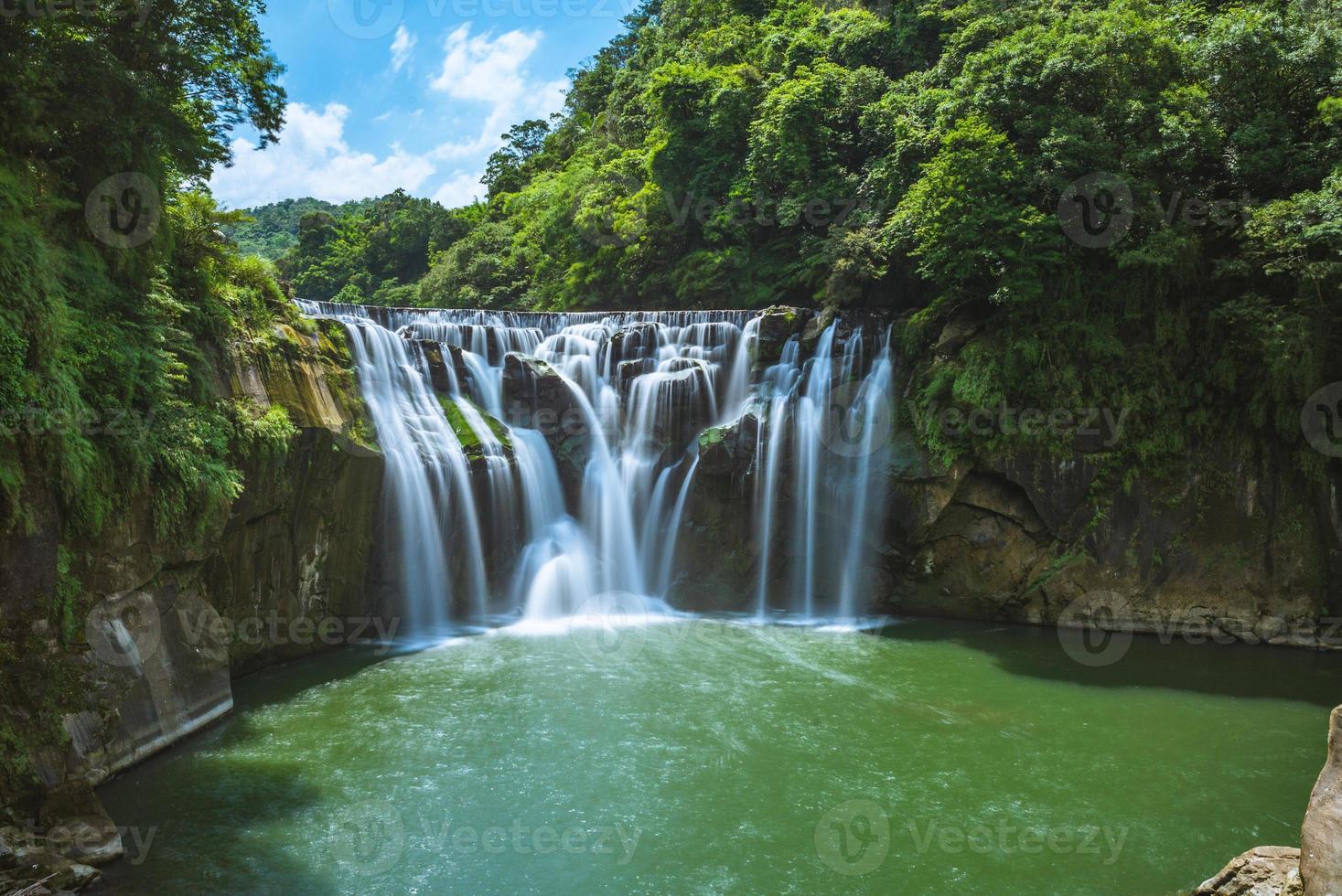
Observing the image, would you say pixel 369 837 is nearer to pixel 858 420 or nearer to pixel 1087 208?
pixel 858 420

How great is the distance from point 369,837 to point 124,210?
727 centimetres

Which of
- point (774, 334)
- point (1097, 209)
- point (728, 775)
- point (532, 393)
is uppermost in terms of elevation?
point (1097, 209)

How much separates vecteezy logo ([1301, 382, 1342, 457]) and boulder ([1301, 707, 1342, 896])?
33.7ft

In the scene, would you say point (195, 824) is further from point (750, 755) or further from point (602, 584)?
point (602, 584)

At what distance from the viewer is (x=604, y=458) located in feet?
52.5

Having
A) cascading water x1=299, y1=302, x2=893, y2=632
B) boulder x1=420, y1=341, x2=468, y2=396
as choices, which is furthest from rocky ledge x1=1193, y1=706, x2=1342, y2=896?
boulder x1=420, y1=341, x2=468, y2=396

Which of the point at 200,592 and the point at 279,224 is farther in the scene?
the point at 279,224

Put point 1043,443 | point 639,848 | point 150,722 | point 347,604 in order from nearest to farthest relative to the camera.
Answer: point 639,848 < point 150,722 < point 347,604 < point 1043,443

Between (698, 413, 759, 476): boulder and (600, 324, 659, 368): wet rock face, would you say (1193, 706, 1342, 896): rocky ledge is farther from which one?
(600, 324, 659, 368): wet rock face

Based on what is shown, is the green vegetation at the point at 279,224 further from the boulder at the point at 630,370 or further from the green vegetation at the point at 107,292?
the green vegetation at the point at 107,292

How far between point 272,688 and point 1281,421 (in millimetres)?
16386

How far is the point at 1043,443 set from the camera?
13.8m

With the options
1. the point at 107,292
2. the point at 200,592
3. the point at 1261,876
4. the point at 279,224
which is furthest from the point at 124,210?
the point at 279,224

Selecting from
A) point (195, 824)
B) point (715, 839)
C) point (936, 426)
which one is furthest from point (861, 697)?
point (195, 824)
